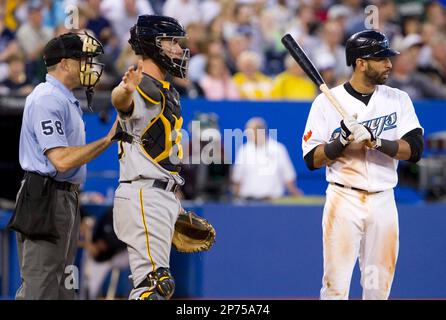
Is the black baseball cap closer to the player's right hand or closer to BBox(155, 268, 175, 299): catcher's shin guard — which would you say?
the player's right hand

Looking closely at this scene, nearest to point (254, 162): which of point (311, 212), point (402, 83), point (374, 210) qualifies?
point (311, 212)

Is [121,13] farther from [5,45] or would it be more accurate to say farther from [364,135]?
[364,135]

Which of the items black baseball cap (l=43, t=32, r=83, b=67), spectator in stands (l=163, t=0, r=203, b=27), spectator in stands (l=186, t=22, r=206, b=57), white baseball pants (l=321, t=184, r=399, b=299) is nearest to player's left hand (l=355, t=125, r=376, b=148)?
white baseball pants (l=321, t=184, r=399, b=299)

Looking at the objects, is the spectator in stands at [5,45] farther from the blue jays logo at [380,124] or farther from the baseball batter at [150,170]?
the blue jays logo at [380,124]

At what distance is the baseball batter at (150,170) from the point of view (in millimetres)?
6227

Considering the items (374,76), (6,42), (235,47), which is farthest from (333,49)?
(374,76)

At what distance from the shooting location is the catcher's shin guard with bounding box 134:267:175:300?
615cm

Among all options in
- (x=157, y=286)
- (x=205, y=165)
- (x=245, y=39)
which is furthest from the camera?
(x=245, y=39)

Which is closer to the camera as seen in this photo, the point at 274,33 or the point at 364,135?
the point at 364,135

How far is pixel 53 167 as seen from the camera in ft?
21.5

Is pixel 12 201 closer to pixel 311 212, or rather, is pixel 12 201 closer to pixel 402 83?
pixel 311 212

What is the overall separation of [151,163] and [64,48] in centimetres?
97

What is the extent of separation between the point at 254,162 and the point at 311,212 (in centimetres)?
122

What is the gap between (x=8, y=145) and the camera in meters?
10.0
